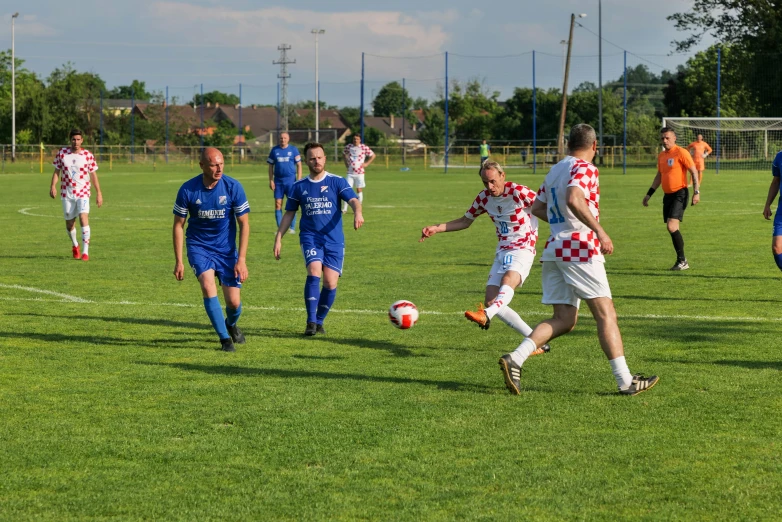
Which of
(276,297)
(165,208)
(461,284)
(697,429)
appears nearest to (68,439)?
(697,429)

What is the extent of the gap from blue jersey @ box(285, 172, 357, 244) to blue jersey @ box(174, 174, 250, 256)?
3.44 ft

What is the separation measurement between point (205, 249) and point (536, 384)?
10.7 ft

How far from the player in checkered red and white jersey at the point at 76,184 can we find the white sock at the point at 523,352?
10660mm

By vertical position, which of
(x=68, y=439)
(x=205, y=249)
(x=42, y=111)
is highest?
(x=42, y=111)

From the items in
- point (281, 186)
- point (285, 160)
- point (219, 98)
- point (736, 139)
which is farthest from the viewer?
point (219, 98)

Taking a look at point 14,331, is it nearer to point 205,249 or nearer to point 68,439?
point 205,249

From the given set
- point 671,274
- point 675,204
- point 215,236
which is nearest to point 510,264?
point 215,236

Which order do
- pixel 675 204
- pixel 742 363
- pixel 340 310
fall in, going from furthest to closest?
pixel 675 204
pixel 340 310
pixel 742 363

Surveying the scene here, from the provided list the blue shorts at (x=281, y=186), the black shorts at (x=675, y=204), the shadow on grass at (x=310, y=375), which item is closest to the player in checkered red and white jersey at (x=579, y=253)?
the shadow on grass at (x=310, y=375)

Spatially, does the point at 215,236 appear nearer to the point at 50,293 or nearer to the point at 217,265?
the point at 217,265

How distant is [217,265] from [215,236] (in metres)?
0.26

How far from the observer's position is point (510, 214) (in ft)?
28.3

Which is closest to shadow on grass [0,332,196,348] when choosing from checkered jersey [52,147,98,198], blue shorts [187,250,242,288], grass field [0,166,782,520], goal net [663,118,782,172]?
grass field [0,166,782,520]

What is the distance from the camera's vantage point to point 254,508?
464cm
